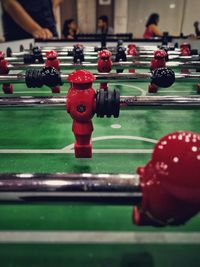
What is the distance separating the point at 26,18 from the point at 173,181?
796 cm

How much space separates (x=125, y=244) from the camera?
1.47m

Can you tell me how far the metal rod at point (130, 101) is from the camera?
5.43ft

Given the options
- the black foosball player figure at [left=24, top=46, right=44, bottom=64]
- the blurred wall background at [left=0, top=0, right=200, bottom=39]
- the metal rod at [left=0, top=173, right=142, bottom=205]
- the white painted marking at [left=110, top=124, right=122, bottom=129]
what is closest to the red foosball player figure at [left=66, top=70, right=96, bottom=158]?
the metal rod at [left=0, top=173, right=142, bottom=205]

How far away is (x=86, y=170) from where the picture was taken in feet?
7.06

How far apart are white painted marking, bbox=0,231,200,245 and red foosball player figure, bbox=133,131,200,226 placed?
0.78 metres

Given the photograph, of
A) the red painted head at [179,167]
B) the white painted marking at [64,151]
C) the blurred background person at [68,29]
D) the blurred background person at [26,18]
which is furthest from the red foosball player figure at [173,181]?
the blurred background person at [68,29]

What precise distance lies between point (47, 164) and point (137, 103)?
0.93m

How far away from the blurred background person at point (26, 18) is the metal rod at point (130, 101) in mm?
6598

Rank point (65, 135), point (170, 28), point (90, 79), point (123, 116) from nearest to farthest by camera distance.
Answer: point (90, 79) < point (65, 135) < point (123, 116) < point (170, 28)

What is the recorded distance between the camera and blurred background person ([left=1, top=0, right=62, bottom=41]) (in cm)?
749

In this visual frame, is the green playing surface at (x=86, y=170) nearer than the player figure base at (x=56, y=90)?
Yes

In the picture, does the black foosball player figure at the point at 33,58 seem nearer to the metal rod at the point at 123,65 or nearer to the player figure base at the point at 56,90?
the player figure base at the point at 56,90
